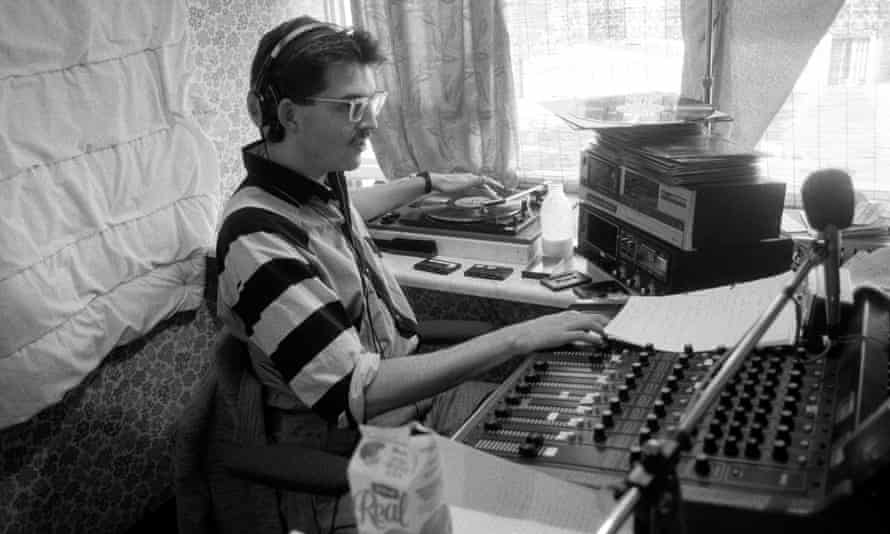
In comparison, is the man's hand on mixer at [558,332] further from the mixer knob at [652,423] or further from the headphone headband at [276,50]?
the headphone headband at [276,50]

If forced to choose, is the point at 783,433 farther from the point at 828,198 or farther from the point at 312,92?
A: the point at 312,92

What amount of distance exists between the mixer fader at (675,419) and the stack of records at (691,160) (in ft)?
1.41

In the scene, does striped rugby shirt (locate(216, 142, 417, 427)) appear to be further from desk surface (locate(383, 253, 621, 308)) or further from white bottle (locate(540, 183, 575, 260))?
white bottle (locate(540, 183, 575, 260))

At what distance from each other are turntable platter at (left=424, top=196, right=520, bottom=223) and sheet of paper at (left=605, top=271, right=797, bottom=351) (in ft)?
2.10

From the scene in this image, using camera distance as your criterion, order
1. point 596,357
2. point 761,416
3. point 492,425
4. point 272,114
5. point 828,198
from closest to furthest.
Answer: point 828,198
point 761,416
point 492,425
point 596,357
point 272,114

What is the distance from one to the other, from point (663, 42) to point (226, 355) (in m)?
1.54

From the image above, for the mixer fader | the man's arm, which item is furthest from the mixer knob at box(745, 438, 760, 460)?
the man's arm

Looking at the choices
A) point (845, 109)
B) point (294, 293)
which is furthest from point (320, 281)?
point (845, 109)

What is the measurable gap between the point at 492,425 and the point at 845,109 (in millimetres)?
1556

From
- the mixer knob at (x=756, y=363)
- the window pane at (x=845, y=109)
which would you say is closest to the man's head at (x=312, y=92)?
the mixer knob at (x=756, y=363)

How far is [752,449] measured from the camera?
83 centimetres

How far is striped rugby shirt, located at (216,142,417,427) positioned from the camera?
50.4 inches

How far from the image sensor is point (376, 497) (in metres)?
0.65

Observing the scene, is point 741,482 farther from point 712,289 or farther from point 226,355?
point 226,355
